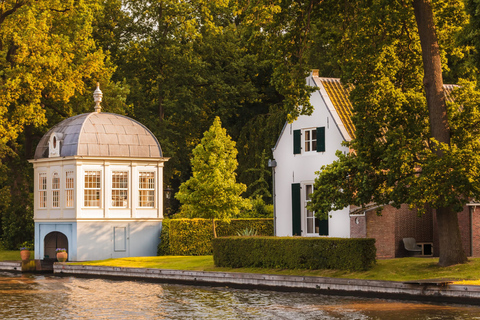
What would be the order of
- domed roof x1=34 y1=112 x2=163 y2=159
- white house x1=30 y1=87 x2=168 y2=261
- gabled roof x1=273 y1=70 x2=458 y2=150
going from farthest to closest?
domed roof x1=34 y1=112 x2=163 y2=159
white house x1=30 y1=87 x2=168 y2=261
gabled roof x1=273 y1=70 x2=458 y2=150

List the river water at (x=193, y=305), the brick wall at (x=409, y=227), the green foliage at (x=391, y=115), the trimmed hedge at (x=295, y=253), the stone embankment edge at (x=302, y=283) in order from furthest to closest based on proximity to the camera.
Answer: the brick wall at (x=409, y=227) → the trimmed hedge at (x=295, y=253) → the green foliage at (x=391, y=115) → the stone embankment edge at (x=302, y=283) → the river water at (x=193, y=305)

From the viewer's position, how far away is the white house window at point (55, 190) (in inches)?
1559

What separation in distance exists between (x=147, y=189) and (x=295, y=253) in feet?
47.0

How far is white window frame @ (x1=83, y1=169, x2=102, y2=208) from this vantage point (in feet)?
127

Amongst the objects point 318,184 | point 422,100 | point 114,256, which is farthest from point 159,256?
point 422,100

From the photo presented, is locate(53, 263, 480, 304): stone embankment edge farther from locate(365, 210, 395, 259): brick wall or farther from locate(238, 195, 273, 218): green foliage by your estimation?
locate(238, 195, 273, 218): green foliage

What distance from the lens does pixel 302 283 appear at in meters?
25.7

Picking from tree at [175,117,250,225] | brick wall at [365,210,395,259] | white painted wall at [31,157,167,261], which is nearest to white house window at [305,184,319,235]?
tree at [175,117,250,225]

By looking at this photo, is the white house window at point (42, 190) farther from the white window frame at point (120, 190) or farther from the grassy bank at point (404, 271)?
the grassy bank at point (404, 271)

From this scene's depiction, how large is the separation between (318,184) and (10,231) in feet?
79.6

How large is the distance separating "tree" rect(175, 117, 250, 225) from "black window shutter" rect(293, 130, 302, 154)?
3.58 m

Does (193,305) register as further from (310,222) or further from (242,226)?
(242,226)

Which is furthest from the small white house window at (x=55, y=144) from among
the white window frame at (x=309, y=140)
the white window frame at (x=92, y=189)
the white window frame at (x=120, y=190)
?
the white window frame at (x=309, y=140)

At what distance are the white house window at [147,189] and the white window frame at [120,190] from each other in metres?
0.76
